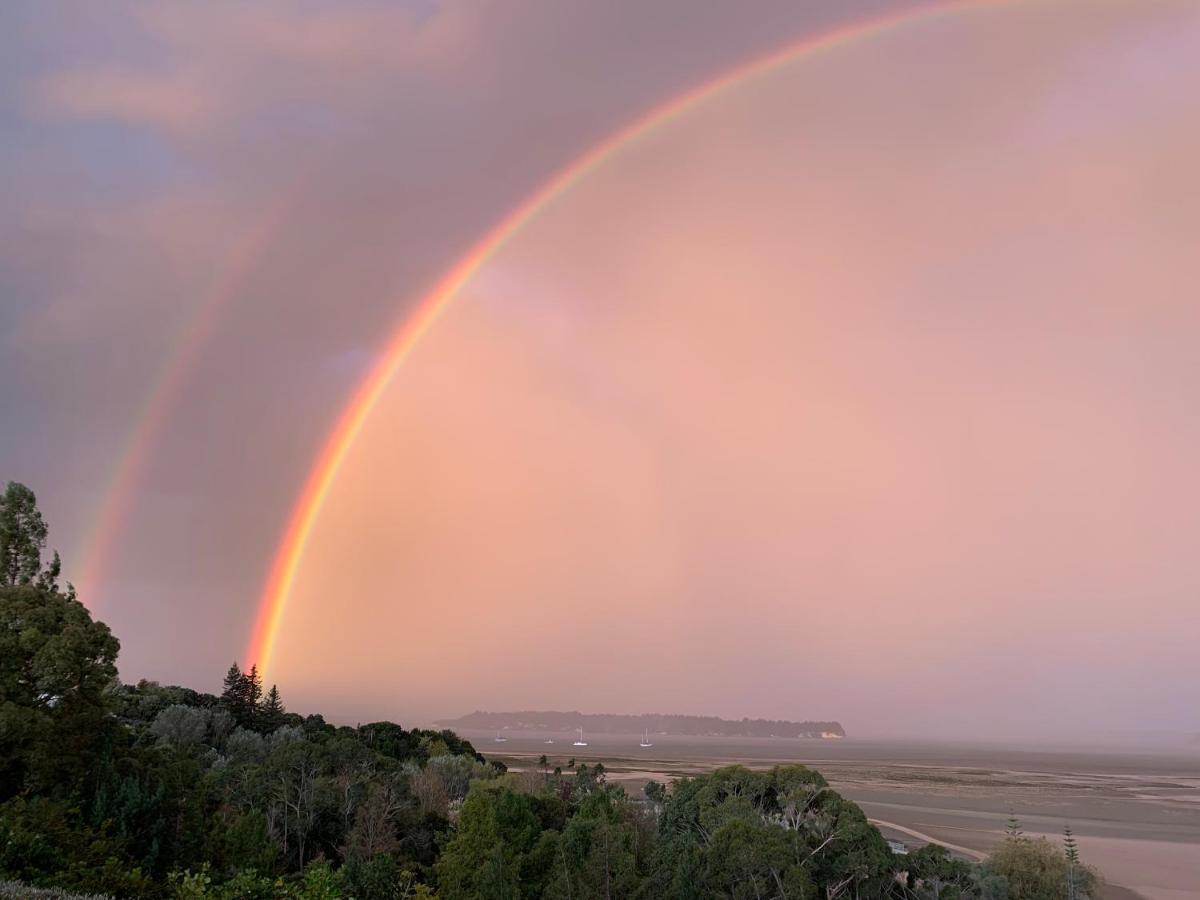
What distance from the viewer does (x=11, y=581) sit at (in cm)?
3053

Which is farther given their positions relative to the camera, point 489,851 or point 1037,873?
point 1037,873

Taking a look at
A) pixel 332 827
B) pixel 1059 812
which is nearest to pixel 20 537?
pixel 332 827

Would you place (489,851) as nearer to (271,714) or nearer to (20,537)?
(20,537)

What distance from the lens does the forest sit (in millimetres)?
18062

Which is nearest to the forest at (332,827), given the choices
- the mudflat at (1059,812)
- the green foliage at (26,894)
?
the green foliage at (26,894)

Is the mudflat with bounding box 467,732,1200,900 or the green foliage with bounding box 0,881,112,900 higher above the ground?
the green foliage with bounding box 0,881,112,900

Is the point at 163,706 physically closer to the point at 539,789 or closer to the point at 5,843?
the point at 539,789

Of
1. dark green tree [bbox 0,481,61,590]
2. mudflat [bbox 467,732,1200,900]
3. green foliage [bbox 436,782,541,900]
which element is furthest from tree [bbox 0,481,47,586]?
mudflat [bbox 467,732,1200,900]

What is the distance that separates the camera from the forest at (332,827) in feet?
59.3

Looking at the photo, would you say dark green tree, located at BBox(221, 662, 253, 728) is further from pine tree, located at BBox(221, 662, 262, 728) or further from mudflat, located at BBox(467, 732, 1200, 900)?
mudflat, located at BBox(467, 732, 1200, 900)

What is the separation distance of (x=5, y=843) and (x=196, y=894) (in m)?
3.68

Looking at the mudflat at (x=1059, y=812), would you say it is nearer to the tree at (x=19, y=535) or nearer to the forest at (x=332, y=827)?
the forest at (x=332, y=827)

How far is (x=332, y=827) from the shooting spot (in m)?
38.1

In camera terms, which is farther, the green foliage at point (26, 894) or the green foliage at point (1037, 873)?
the green foliage at point (1037, 873)
